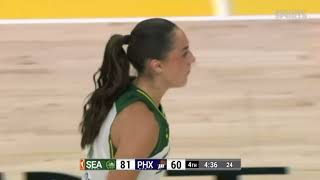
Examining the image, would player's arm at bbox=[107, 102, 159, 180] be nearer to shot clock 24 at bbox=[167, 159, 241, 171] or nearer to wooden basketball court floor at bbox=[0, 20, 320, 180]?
shot clock 24 at bbox=[167, 159, 241, 171]

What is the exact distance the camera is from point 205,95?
348 centimetres

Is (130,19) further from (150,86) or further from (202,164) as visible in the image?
(150,86)

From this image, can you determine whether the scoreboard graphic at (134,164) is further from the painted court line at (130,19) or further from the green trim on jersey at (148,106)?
the painted court line at (130,19)

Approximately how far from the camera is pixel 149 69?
1.35 meters

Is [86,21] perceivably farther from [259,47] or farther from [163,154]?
[163,154]

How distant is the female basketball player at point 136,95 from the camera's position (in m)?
1.28

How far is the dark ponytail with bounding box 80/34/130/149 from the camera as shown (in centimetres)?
138

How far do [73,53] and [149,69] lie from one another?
104 inches

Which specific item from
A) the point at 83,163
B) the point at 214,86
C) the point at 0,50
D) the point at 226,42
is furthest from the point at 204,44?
the point at 83,163

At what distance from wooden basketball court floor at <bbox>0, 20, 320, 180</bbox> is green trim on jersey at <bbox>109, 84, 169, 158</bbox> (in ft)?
4.00

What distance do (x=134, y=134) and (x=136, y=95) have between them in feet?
0.35

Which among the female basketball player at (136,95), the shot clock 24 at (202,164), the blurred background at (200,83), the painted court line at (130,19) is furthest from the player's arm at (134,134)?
the painted court line at (130,19)

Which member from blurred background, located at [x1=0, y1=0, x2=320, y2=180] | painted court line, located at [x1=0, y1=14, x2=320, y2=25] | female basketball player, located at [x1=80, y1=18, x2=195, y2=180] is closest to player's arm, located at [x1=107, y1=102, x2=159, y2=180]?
female basketball player, located at [x1=80, y1=18, x2=195, y2=180]

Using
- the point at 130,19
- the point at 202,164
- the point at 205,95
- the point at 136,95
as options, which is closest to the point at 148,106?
the point at 136,95
